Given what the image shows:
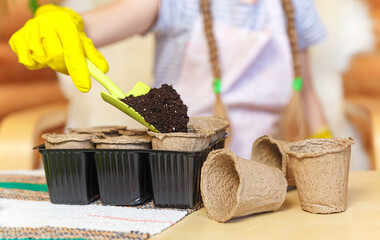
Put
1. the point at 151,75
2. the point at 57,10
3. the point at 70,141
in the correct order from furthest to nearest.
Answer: the point at 151,75 → the point at 57,10 → the point at 70,141

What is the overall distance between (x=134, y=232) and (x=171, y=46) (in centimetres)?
85

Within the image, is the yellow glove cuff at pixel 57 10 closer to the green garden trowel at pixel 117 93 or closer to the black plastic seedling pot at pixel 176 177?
the green garden trowel at pixel 117 93

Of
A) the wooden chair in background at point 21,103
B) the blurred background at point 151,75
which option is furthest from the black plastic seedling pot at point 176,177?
the blurred background at point 151,75

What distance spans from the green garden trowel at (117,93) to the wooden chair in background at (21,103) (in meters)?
0.52

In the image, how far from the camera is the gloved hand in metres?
0.74

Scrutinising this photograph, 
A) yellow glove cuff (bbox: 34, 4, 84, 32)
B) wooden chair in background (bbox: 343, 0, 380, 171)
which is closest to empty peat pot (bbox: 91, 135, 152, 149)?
yellow glove cuff (bbox: 34, 4, 84, 32)

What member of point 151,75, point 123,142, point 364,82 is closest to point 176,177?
point 123,142

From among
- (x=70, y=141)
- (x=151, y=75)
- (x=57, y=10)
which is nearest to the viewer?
(x=70, y=141)

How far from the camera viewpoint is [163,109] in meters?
0.65

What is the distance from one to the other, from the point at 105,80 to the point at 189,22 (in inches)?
23.6

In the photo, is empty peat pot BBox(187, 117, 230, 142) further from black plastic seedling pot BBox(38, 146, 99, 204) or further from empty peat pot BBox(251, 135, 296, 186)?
black plastic seedling pot BBox(38, 146, 99, 204)

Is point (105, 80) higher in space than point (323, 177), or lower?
higher

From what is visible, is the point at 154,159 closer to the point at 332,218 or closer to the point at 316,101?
the point at 332,218

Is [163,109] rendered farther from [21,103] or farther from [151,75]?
[21,103]
